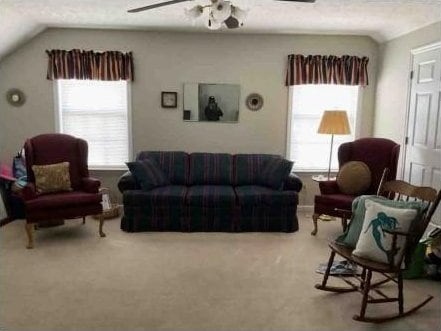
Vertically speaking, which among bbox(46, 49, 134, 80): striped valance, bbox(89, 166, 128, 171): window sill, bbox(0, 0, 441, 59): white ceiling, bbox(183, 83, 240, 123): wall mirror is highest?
bbox(0, 0, 441, 59): white ceiling

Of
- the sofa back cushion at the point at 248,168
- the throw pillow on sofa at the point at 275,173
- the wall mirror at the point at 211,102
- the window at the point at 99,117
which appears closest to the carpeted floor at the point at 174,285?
the throw pillow on sofa at the point at 275,173

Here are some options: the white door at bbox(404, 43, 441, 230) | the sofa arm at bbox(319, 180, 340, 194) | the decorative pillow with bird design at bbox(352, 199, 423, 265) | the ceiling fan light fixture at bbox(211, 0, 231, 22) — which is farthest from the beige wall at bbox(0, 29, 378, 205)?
the decorative pillow with bird design at bbox(352, 199, 423, 265)

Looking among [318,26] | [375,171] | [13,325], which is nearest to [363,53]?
[318,26]

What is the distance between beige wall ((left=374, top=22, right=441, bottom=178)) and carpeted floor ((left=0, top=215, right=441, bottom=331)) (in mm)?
1740

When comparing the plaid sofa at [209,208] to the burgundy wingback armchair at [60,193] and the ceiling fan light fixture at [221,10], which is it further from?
the ceiling fan light fixture at [221,10]

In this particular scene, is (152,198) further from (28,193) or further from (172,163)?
(28,193)

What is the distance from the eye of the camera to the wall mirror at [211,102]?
477 centimetres

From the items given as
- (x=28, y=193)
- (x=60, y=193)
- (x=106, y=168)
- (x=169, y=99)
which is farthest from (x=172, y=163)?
(x=28, y=193)

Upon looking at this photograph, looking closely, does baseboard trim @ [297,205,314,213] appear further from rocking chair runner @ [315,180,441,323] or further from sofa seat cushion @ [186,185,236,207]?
rocking chair runner @ [315,180,441,323]

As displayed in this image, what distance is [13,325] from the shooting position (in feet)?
7.31

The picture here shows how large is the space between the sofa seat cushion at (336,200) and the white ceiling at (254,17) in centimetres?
191

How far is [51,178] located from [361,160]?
11.4ft

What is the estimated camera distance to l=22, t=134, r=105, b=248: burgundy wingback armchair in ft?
11.6

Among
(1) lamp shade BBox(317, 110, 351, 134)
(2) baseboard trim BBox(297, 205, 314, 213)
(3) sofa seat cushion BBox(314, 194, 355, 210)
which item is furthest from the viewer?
(2) baseboard trim BBox(297, 205, 314, 213)
